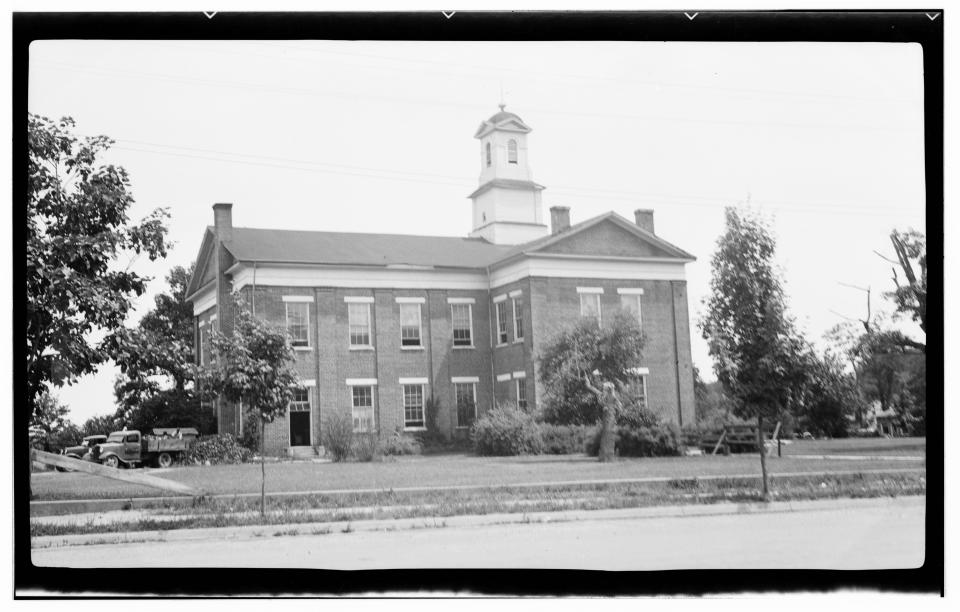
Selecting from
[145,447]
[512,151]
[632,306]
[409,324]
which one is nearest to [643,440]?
[632,306]

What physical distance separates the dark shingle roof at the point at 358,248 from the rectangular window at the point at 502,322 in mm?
687

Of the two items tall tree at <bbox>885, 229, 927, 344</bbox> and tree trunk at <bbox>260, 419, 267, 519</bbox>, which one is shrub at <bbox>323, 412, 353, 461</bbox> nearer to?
tree trunk at <bbox>260, 419, 267, 519</bbox>

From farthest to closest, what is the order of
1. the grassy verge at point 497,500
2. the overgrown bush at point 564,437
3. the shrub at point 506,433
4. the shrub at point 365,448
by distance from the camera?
the overgrown bush at point 564,437, the shrub at point 506,433, the shrub at point 365,448, the grassy verge at point 497,500

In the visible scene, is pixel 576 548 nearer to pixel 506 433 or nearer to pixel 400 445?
pixel 506 433

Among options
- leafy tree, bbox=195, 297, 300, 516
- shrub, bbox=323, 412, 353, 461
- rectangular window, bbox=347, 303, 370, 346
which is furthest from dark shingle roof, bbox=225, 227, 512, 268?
shrub, bbox=323, 412, 353, 461

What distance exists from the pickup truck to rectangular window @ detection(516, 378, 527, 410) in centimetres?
427

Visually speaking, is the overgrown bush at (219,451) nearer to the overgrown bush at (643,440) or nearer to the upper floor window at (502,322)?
the upper floor window at (502,322)

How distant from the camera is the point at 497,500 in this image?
12.9 meters

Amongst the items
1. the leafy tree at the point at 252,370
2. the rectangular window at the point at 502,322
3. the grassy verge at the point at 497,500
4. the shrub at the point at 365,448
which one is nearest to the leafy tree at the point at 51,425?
the grassy verge at the point at 497,500

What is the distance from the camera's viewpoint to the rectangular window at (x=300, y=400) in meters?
13.6

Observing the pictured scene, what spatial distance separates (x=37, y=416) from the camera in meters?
11.7

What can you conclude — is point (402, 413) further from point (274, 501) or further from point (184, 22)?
point (184, 22)

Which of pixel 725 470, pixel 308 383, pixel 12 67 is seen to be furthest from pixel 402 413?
pixel 12 67

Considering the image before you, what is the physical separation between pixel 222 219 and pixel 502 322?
187 inches
